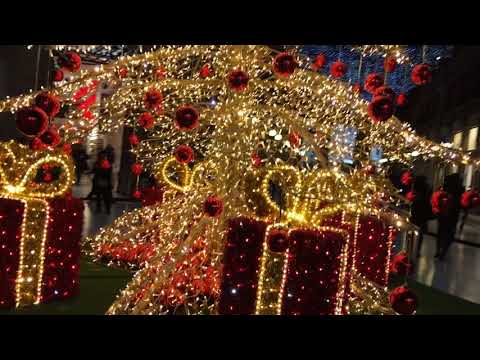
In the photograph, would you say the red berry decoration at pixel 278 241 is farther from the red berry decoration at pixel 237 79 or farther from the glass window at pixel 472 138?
the glass window at pixel 472 138

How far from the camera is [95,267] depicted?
21.2 feet

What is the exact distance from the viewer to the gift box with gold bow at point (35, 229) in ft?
15.0

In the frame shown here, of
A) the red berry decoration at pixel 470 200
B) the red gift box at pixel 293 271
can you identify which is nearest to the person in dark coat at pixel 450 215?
the red berry decoration at pixel 470 200

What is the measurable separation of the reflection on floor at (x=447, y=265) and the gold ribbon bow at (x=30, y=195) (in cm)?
359

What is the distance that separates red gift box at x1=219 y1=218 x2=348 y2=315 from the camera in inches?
155

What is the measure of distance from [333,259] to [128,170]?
1130 centimetres

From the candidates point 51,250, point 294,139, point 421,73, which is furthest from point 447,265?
point 51,250

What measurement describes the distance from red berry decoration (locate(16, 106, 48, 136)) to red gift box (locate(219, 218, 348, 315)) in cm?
162

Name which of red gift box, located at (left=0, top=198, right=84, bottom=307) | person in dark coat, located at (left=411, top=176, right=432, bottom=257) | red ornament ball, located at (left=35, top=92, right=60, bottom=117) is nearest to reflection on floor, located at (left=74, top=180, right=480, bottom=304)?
person in dark coat, located at (left=411, top=176, right=432, bottom=257)
